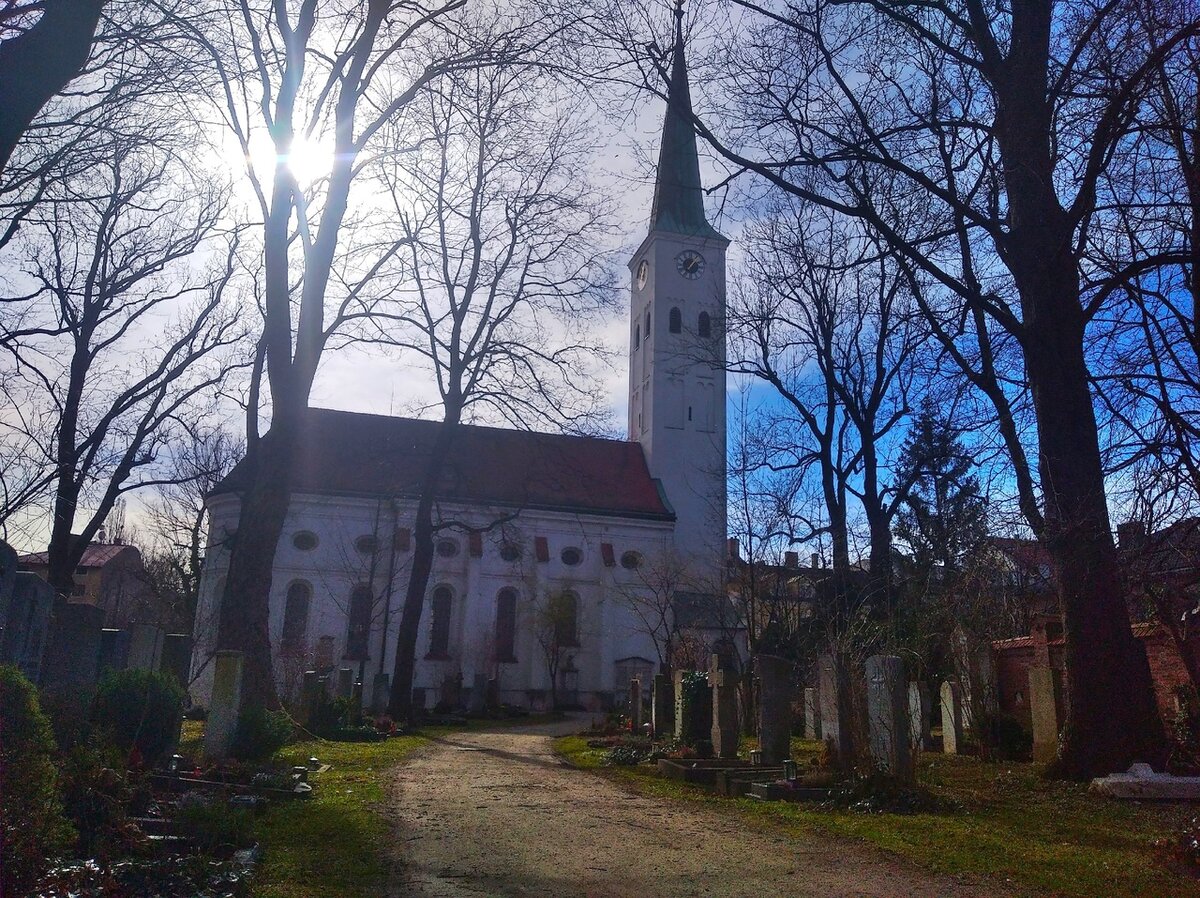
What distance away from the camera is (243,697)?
1175cm

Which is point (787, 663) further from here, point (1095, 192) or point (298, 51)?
point (298, 51)

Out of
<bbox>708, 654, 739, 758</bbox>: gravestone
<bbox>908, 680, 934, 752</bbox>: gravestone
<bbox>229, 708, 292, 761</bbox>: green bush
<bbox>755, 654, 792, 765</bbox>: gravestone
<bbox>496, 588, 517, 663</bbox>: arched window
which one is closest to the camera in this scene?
<bbox>229, 708, 292, 761</bbox>: green bush

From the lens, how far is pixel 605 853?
714cm

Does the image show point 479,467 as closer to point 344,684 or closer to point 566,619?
point 566,619

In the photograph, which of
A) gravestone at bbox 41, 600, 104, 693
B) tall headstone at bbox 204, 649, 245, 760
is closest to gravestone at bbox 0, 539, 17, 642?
gravestone at bbox 41, 600, 104, 693

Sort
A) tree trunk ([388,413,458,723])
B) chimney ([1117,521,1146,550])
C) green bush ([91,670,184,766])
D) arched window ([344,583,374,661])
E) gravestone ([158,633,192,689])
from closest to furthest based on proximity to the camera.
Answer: chimney ([1117,521,1146,550]) < green bush ([91,670,184,766]) < gravestone ([158,633,192,689]) < tree trunk ([388,413,458,723]) < arched window ([344,583,374,661])

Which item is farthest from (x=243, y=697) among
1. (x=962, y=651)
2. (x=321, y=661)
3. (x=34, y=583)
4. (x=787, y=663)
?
(x=321, y=661)

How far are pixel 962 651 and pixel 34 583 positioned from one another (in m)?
13.3

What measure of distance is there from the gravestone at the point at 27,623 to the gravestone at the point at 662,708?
11.5m

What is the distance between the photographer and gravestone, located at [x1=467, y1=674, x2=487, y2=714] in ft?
103

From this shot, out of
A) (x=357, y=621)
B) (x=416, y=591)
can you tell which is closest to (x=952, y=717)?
(x=416, y=591)

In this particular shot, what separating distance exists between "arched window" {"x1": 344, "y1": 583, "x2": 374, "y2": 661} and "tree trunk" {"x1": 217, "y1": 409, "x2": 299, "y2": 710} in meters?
23.1

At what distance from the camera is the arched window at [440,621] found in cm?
3708

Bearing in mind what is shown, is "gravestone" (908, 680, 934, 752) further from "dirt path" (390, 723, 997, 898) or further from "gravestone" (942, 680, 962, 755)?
"dirt path" (390, 723, 997, 898)
